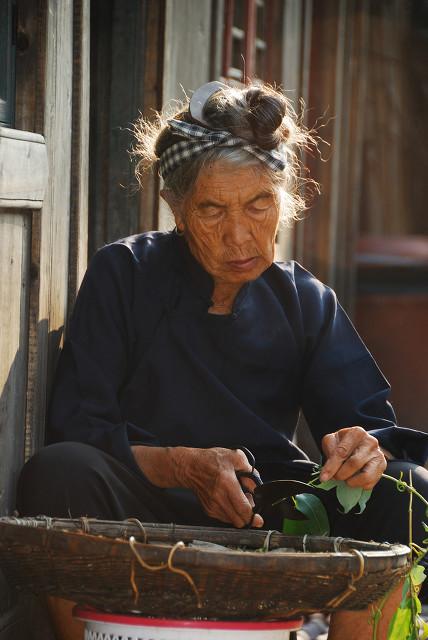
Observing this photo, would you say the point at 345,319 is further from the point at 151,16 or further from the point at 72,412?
the point at 151,16

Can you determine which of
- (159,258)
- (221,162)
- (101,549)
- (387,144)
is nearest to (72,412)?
(159,258)

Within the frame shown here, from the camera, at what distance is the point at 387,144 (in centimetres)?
1080

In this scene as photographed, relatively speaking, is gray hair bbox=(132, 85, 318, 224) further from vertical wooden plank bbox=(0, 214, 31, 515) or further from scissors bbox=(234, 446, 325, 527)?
scissors bbox=(234, 446, 325, 527)

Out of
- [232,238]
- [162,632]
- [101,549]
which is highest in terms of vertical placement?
[232,238]

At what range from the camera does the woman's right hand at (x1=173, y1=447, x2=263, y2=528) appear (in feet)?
8.59

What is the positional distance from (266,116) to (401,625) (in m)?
1.28

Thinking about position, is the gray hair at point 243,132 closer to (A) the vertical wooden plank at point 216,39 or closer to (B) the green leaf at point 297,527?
(B) the green leaf at point 297,527

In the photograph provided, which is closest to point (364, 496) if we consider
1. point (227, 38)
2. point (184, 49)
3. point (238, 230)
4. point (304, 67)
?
point (238, 230)

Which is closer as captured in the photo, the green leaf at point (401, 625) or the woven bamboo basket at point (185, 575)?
the woven bamboo basket at point (185, 575)

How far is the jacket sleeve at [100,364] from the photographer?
2.87 m

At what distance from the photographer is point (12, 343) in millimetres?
2912

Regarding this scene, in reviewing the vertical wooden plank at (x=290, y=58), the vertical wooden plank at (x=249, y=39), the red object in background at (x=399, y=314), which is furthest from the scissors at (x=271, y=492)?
the red object in background at (x=399, y=314)

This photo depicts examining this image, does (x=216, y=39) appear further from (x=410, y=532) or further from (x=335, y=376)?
(x=410, y=532)

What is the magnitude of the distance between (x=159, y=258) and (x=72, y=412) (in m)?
0.51
